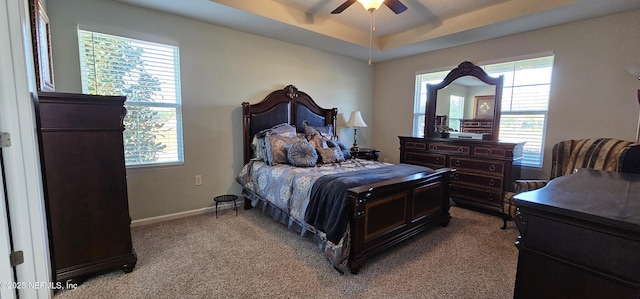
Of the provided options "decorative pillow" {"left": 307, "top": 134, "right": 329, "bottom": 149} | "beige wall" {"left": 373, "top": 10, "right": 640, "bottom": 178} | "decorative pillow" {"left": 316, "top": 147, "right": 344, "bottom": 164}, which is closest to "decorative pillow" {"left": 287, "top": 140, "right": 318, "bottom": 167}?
"decorative pillow" {"left": 316, "top": 147, "right": 344, "bottom": 164}

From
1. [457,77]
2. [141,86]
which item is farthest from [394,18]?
[141,86]

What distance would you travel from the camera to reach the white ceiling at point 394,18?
9.31ft

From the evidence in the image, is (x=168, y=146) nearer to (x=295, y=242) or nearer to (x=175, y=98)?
(x=175, y=98)

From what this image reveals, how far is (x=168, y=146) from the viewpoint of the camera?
3168 millimetres

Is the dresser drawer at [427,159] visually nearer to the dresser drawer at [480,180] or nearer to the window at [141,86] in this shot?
the dresser drawer at [480,180]

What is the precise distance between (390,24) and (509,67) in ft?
5.68

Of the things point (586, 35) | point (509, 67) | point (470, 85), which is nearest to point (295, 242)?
point (470, 85)

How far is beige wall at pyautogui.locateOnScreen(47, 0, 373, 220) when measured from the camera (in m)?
2.59

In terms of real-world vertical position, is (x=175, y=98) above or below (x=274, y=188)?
above

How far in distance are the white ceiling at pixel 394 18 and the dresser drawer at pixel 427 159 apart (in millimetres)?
1685

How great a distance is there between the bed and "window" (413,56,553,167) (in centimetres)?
144

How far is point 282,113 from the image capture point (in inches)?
156

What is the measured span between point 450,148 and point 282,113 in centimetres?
250

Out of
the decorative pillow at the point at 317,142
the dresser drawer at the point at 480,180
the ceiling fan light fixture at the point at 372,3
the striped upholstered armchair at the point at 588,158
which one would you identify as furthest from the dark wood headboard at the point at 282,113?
A: the striped upholstered armchair at the point at 588,158
